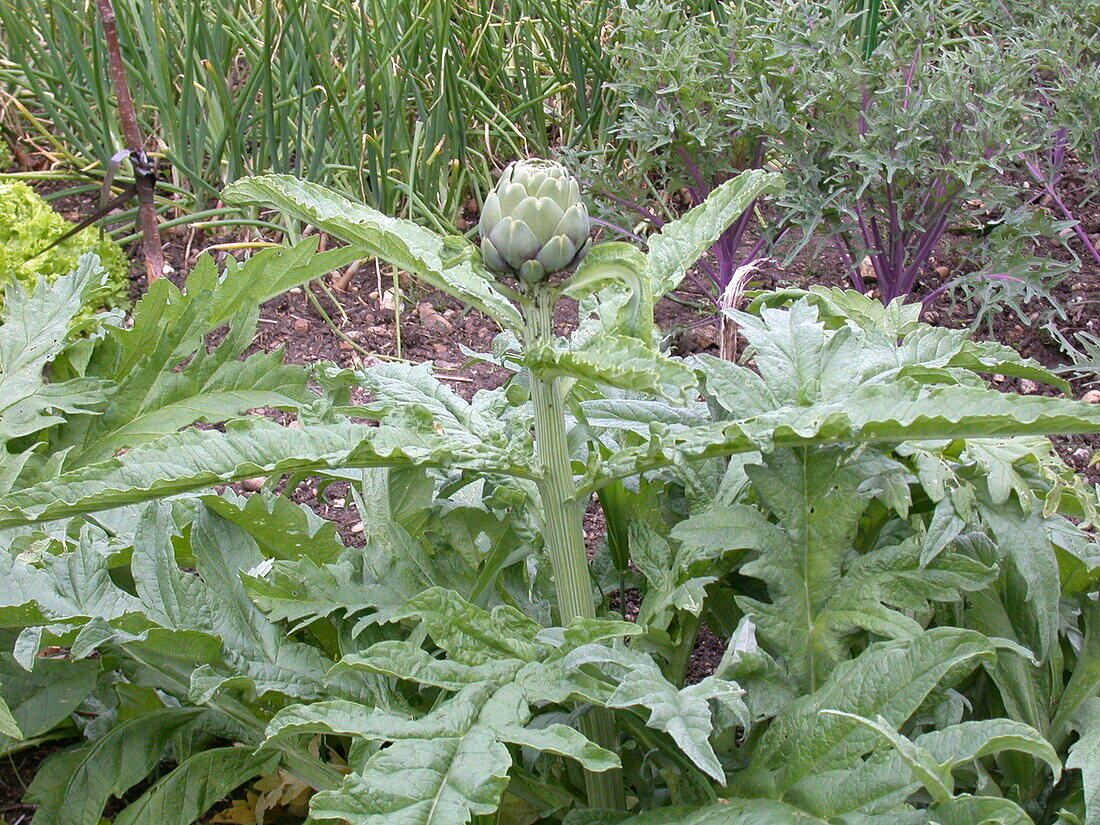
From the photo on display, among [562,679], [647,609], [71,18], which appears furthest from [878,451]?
[71,18]

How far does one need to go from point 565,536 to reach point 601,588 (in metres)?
0.27

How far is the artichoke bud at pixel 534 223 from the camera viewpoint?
1.03 m

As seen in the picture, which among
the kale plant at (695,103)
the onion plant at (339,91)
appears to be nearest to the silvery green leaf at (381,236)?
the kale plant at (695,103)

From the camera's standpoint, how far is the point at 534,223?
1040mm

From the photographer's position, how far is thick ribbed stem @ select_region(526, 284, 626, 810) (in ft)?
3.91

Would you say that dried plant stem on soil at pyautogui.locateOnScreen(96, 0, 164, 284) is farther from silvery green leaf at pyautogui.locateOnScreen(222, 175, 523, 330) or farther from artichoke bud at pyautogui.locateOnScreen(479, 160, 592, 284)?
artichoke bud at pyautogui.locateOnScreen(479, 160, 592, 284)

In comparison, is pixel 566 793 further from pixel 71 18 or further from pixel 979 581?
pixel 71 18

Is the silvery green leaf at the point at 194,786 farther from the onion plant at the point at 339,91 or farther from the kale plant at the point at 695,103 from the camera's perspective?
the onion plant at the point at 339,91

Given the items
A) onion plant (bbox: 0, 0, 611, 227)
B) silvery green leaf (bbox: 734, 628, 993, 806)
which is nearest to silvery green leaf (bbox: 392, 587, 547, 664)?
silvery green leaf (bbox: 734, 628, 993, 806)

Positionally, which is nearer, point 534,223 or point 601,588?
point 534,223

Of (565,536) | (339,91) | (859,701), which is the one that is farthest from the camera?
(339,91)

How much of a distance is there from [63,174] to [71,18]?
433 mm

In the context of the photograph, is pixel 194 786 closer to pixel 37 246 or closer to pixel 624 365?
pixel 624 365

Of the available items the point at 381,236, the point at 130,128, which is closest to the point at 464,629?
the point at 381,236
